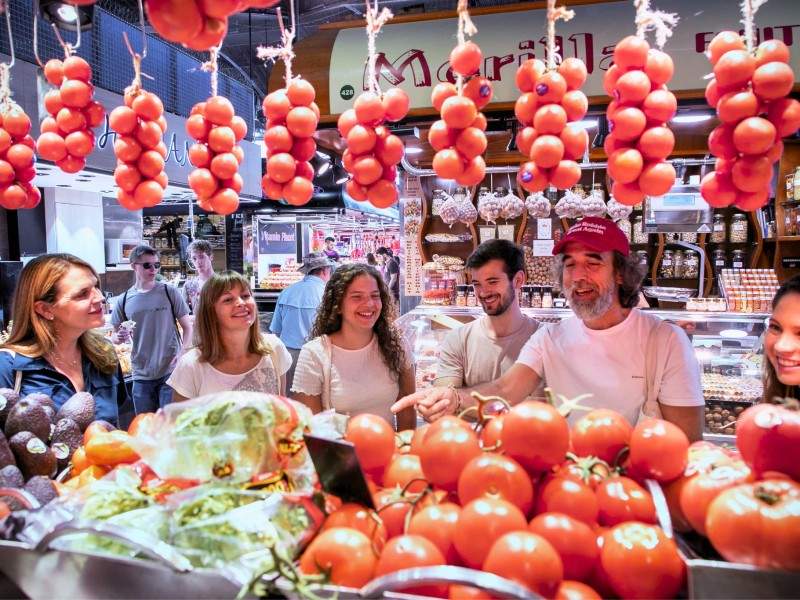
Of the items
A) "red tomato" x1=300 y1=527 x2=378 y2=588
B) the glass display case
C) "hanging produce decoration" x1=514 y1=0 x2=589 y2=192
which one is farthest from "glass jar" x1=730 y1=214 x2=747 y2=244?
"red tomato" x1=300 y1=527 x2=378 y2=588

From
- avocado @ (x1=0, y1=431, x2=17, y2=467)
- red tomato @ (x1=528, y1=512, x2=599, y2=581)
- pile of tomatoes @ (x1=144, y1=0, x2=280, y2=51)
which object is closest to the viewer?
red tomato @ (x1=528, y1=512, x2=599, y2=581)

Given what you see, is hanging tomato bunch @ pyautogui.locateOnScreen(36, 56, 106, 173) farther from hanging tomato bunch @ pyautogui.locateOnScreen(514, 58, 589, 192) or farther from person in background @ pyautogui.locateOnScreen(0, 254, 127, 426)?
hanging tomato bunch @ pyautogui.locateOnScreen(514, 58, 589, 192)

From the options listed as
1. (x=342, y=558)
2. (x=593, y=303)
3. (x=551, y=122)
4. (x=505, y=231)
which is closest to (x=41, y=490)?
(x=342, y=558)

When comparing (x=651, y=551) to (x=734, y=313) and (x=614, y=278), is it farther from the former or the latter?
(x=734, y=313)

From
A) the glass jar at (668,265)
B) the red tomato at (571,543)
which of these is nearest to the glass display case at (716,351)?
the glass jar at (668,265)

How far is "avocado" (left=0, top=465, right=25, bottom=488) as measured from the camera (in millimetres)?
1587

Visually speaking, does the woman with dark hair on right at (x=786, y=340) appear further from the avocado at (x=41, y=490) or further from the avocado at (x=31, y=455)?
the avocado at (x=31, y=455)

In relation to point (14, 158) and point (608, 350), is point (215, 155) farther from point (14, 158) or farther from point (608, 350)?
point (608, 350)

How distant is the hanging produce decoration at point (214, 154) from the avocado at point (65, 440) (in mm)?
975

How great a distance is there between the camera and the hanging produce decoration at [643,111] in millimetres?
1953

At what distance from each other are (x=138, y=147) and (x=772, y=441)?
8.04 feet

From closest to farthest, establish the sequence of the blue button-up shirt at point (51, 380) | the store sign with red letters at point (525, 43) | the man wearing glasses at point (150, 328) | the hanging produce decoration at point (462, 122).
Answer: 1. the hanging produce decoration at point (462, 122)
2. the blue button-up shirt at point (51, 380)
3. the store sign with red letters at point (525, 43)
4. the man wearing glasses at point (150, 328)

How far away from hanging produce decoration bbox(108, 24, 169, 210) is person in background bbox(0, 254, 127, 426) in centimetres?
53

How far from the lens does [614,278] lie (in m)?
2.60
